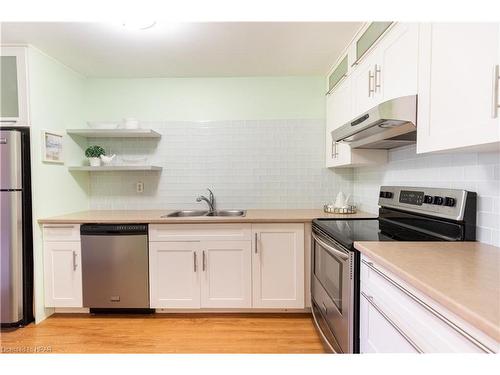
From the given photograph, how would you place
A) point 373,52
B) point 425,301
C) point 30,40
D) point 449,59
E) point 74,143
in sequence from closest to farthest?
point 425,301
point 449,59
point 373,52
point 30,40
point 74,143

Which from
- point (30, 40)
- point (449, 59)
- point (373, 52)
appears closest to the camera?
point (449, 59)

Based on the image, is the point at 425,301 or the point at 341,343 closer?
the point at 425,301

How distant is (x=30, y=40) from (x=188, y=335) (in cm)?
258

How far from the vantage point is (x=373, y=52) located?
1737 millimetres

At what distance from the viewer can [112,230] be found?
7.43ft

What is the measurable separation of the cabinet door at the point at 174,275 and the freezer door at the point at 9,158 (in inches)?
44.8

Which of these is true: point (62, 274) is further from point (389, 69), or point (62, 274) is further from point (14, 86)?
point (389, 69)

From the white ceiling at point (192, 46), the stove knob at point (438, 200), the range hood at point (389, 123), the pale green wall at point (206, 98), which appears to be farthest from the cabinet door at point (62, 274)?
the stove knob at point (438, 200)

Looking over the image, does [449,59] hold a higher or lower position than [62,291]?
higher

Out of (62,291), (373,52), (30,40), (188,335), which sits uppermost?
(30,40)

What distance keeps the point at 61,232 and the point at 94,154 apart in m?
A: 0.80

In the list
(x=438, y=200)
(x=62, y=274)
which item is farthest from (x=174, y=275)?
(x=438, y=200)

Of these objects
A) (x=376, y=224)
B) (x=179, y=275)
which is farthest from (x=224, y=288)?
(x=376, y=224)

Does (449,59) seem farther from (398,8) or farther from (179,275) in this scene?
(179,275)
